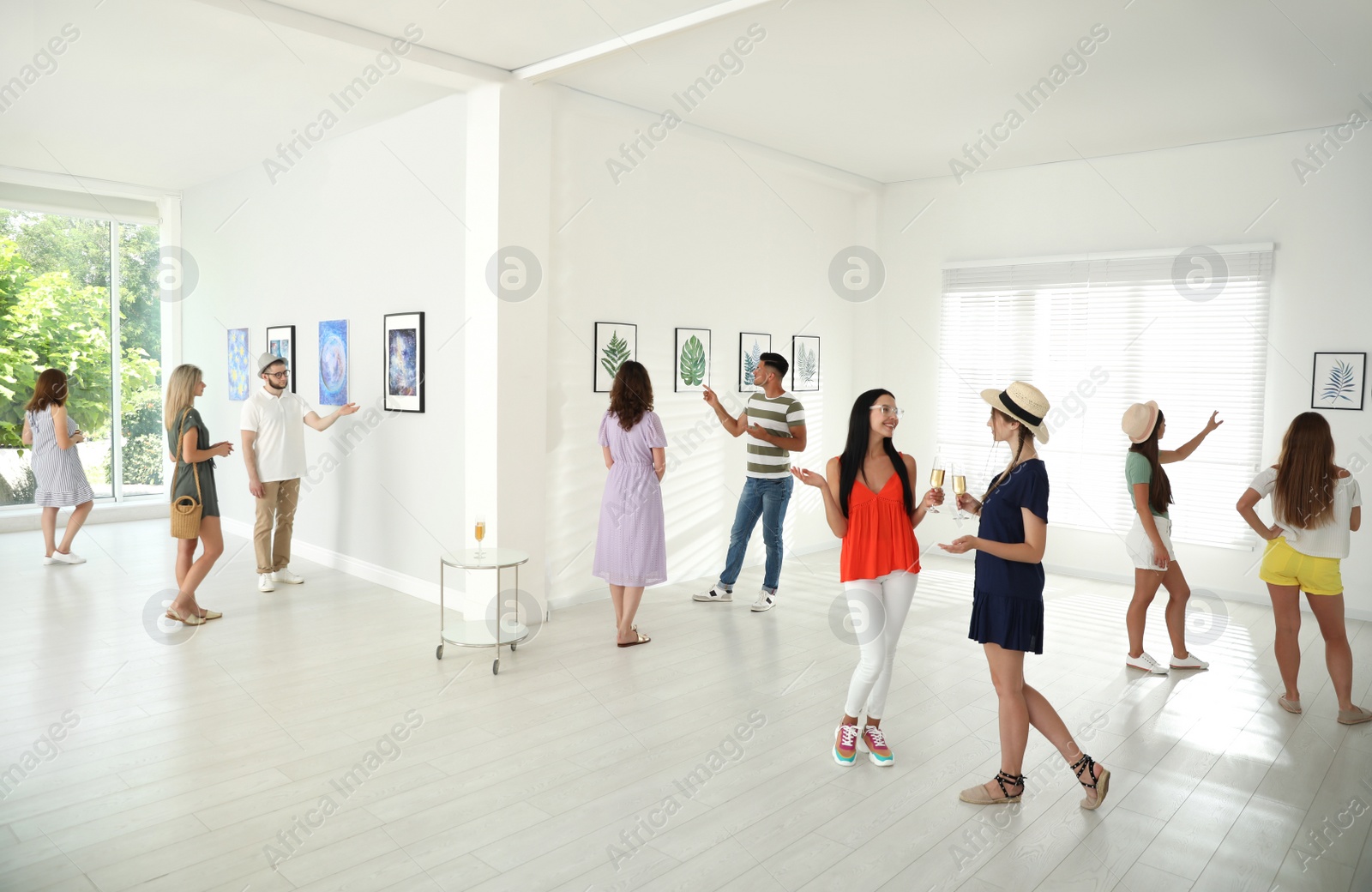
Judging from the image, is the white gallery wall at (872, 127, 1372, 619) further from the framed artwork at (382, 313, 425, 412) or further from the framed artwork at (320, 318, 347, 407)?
the framed artwork at (320, 318, 347, 407)

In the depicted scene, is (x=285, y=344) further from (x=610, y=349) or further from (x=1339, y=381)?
(x=1339, y=381)

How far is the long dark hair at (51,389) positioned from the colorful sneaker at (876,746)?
6744 mm

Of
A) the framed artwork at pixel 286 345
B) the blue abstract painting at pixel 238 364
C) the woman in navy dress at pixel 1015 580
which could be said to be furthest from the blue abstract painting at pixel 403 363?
the woman in navy dress at pixel 1015 580

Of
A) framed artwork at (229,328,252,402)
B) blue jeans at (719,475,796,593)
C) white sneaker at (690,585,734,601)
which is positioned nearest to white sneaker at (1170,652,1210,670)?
blue jeans at (719,475,796,593)

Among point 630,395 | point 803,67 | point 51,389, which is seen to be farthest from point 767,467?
point 51,389

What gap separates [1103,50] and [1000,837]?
423 centimetres

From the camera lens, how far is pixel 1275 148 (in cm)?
659

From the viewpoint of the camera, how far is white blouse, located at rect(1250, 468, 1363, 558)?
4133 mm

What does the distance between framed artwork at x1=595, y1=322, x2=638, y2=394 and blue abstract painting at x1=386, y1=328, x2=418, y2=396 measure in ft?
4.14

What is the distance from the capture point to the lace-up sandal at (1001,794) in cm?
339

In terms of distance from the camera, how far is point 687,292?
702 cm

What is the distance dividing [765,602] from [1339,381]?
4.34 metres

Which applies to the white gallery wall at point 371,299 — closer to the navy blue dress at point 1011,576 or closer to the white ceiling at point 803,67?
the white ceiling at point 803,67

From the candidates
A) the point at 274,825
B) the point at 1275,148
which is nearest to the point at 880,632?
the point at 274,825
